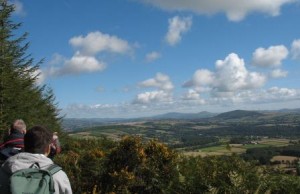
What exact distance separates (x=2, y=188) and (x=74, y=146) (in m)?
16.4

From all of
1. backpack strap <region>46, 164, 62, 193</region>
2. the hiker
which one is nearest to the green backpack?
backpack strap <region>46, 164, 62, 193</region>

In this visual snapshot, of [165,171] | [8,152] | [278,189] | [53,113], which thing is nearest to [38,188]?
[8,152]

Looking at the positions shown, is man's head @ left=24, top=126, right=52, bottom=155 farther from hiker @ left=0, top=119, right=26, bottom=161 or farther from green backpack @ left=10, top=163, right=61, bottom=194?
hiker @ left=0, top=119, right=26, bottom=161

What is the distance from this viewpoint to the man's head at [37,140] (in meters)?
4.61

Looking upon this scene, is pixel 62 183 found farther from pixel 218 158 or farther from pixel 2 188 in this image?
pixel 218 158

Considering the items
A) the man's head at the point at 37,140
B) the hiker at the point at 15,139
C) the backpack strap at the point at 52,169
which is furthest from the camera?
the hiker at the point at 15,139

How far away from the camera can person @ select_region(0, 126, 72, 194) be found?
4551 mm

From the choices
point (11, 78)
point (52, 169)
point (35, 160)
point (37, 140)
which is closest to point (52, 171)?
point (52, 169)

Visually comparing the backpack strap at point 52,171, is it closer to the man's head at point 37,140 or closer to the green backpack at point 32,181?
the green backpack at point 32,181

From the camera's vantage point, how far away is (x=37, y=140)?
4.61m

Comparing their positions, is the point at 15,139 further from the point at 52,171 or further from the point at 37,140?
the point at 52,171

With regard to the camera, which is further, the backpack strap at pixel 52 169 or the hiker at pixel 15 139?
the hiker at pixel 15 139

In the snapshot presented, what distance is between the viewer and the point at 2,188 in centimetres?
457

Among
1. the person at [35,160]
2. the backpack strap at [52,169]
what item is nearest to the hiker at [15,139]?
the person at [35,160]
